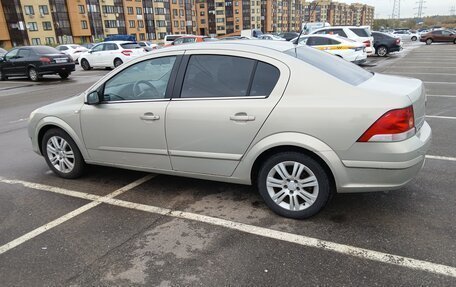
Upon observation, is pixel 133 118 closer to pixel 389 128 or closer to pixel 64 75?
pixel 389 128

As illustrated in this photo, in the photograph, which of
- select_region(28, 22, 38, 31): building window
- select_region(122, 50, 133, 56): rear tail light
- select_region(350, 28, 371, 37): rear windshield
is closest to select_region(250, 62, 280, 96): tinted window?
select_region(350, 28, 371, 37): rear windshield

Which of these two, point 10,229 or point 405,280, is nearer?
point 405,280

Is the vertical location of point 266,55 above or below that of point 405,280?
above

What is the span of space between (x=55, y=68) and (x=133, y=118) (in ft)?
49.9

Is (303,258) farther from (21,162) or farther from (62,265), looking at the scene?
(21,162)

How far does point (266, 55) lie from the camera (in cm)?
342

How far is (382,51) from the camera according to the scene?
24.1m

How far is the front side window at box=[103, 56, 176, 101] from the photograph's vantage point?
3.89 metres

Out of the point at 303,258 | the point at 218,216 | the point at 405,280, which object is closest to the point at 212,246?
the point at 218,216

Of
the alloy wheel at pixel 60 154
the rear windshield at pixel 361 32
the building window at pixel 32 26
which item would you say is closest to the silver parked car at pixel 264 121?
the alloy wheel at pixel 60 154

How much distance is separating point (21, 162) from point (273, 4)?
11824cm

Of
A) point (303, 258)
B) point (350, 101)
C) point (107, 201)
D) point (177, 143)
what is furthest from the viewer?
point (107, 201)

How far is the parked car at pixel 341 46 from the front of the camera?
15.8m

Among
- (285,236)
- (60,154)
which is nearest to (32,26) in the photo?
(60,154)
